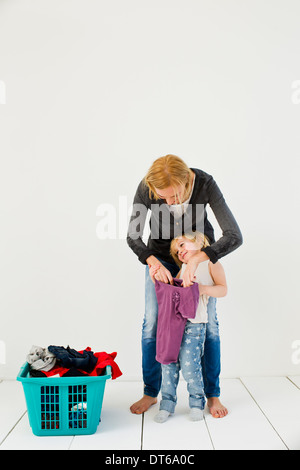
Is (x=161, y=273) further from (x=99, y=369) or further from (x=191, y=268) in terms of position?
(x=99, y=369)

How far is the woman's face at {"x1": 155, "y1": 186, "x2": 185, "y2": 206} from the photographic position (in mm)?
1982

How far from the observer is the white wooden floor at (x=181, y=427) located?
1891mm

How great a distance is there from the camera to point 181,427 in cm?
205

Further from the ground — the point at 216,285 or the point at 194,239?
the point at 194,239

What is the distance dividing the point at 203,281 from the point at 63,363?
27.4 inches

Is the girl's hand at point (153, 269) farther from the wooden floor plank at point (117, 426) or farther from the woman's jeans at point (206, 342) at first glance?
the wooden floor plank at point (117, 426)

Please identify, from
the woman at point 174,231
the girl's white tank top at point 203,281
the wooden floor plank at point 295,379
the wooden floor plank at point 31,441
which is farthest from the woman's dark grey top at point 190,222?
the wooden floor plank at point 295,379

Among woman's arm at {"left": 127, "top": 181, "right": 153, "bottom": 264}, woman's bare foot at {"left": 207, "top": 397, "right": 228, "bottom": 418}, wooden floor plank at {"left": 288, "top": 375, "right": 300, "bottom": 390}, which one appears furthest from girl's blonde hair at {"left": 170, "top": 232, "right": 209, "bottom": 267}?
wooden floor plank at {"left": 288, "top": 375, "right": 300, "bottom": 390}

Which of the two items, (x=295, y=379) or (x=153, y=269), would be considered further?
(x=295, y=379)

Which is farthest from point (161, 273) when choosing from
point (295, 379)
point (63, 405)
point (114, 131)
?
point (295, 379)

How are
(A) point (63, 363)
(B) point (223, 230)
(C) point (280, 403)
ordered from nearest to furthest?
(A) point (63, 363), (B) point (223, 230), (C) point (280, 403)

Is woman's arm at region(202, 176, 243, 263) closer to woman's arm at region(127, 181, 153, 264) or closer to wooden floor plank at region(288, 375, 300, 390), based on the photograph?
woman's arm at region(127, 181, 153, 264)

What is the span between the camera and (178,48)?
109 inches


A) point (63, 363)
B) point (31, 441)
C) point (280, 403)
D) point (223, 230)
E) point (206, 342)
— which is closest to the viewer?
point (31, 441)
